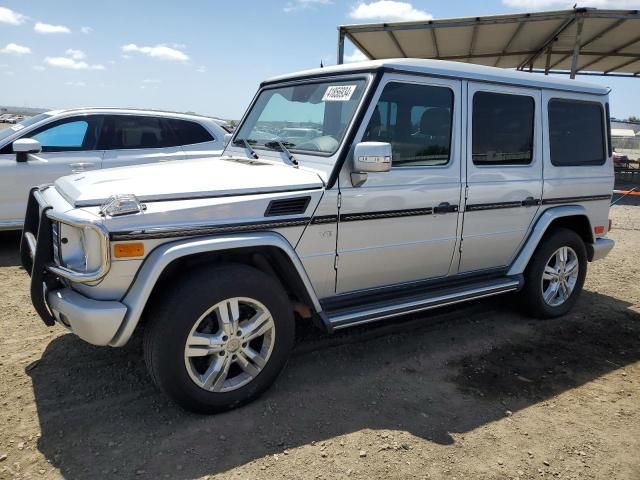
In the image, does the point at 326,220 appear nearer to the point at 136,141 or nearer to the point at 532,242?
the point at 532,242

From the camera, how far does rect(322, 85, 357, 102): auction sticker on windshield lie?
352 centimetres

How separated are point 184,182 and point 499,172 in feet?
8.50

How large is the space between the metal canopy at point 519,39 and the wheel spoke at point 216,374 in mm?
9686

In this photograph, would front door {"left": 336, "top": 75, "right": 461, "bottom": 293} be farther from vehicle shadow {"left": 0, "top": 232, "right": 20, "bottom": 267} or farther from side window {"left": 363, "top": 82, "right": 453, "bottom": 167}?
vehicle shadow {"left": 0, "top": 232, "right": 20, "bottom": 267}

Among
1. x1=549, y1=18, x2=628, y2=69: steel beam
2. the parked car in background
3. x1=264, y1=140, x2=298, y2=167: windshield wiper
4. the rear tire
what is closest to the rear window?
the rear tire

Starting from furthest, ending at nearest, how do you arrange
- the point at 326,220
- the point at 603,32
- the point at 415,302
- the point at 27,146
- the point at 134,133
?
the point at 603,32
the point at 134,133
the point at 27,146
the point at 415,302
the point at 326,220

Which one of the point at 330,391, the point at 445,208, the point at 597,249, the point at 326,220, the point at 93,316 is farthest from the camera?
the point at 597,249

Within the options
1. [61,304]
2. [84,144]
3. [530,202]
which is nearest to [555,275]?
[530,202]

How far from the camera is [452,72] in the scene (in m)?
3.81

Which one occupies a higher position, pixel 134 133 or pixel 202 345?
pixel 134 133

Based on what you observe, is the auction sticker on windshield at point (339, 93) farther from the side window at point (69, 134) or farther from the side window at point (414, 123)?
the side window at point (69, 134)

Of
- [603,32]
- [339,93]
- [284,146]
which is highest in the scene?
[603,32]

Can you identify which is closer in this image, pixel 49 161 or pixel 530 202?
pixel 530 202

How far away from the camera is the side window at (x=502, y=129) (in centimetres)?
402
